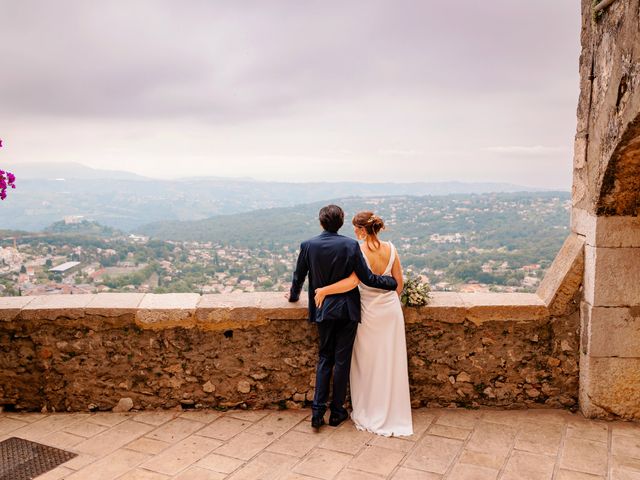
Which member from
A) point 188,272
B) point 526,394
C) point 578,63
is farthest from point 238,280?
point 578,63

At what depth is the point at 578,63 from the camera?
3.79 m

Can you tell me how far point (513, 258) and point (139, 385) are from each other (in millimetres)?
8011

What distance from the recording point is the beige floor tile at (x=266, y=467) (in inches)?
121

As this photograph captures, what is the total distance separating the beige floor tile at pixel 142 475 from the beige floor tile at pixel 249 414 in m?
0.91

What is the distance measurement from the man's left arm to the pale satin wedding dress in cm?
47

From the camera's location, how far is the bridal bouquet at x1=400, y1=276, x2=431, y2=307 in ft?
12.8

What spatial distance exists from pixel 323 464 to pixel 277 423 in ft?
2.36

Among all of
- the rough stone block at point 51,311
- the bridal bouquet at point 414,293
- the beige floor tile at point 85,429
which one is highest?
the bridal bouquet at point 414,293

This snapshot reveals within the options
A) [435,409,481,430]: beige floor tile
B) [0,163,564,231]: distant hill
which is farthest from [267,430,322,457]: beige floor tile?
[0,163,564,231]: distant hill

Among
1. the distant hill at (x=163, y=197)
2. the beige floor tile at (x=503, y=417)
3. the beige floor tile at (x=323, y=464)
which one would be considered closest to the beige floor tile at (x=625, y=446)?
the beige floor tile at (x=503, y=417)

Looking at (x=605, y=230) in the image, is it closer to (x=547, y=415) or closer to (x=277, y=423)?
(x=547, y=415)

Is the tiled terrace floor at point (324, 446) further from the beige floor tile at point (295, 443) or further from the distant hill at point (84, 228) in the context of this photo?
the distant hill at point (84, 228)

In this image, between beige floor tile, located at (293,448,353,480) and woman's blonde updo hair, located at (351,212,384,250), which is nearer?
beige floor tile, located at (293,448,353,480)

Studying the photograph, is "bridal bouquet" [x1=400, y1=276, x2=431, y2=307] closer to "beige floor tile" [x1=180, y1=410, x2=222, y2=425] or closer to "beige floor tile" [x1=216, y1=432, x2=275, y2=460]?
"beige floor tile" [x1=216, y1=432, x2=275, y2=460]
